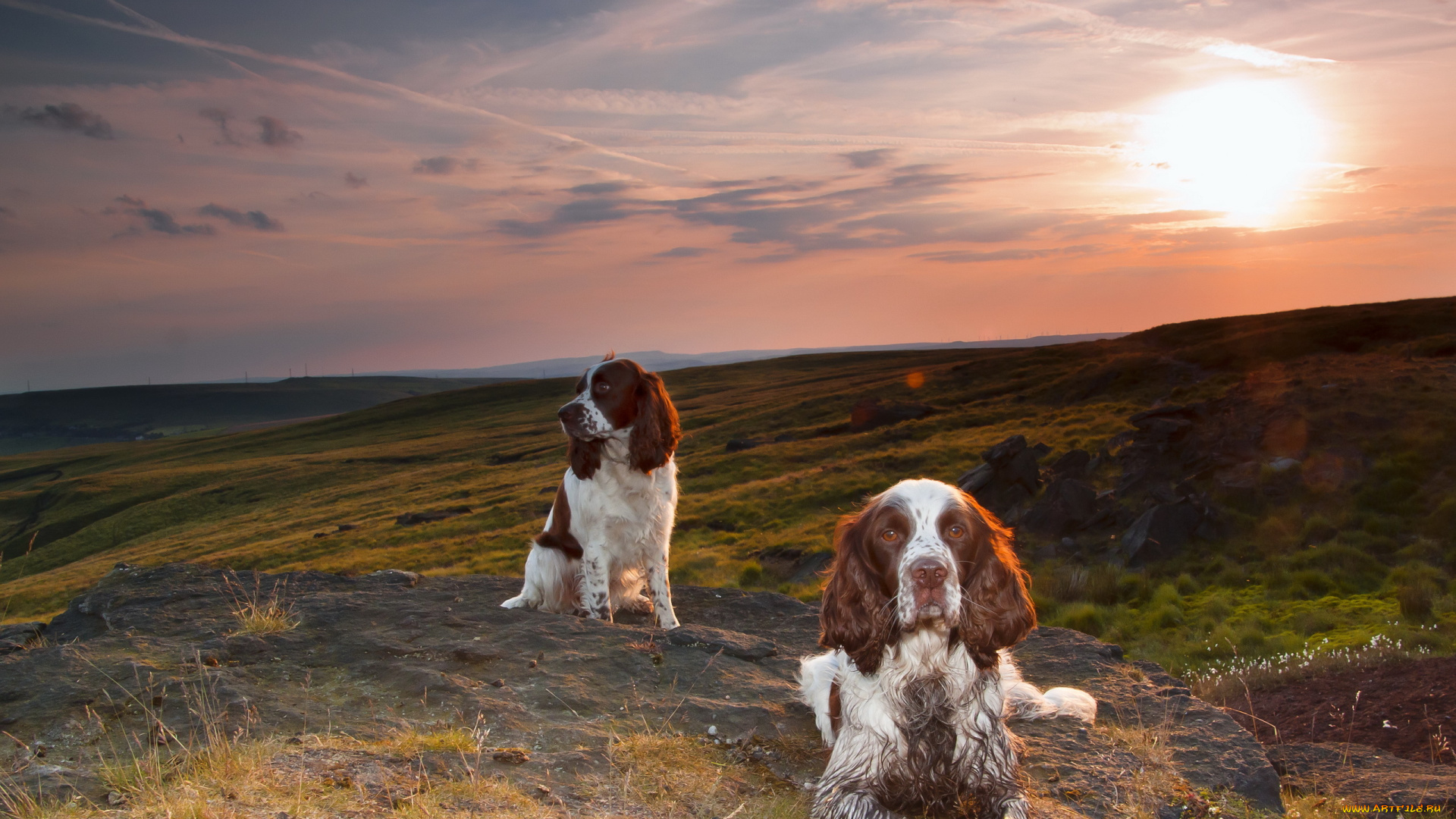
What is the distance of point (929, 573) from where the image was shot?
143 inches

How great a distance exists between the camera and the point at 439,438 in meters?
72.5

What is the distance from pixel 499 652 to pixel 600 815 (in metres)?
2.55

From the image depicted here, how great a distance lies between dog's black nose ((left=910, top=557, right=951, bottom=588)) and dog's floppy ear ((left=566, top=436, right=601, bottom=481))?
4126mm

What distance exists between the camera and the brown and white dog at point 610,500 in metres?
7.16

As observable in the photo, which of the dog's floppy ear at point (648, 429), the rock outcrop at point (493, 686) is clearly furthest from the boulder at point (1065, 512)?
the dog's floppy ear at point (648, 429)

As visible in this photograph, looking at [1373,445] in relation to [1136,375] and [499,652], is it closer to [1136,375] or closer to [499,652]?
[499,652]

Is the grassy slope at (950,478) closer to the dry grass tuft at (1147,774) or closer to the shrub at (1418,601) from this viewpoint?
the shrub at (1418,601)

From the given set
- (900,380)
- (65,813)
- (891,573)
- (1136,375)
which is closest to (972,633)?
(891,573)

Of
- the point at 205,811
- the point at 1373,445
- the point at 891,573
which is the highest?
the point at 891,573

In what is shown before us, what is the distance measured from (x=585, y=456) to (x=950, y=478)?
58.0 ft

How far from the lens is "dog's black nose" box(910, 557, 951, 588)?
362cm

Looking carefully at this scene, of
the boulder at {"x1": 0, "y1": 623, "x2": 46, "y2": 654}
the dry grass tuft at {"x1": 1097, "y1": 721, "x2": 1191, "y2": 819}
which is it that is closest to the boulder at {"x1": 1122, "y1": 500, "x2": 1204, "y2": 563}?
the dry grass tuft at {"x1": 1097, "y1": 721, "x2": 1191, "y2": 819}

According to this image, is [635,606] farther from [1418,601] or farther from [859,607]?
[1418,601]

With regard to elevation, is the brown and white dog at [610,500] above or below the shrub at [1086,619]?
above
